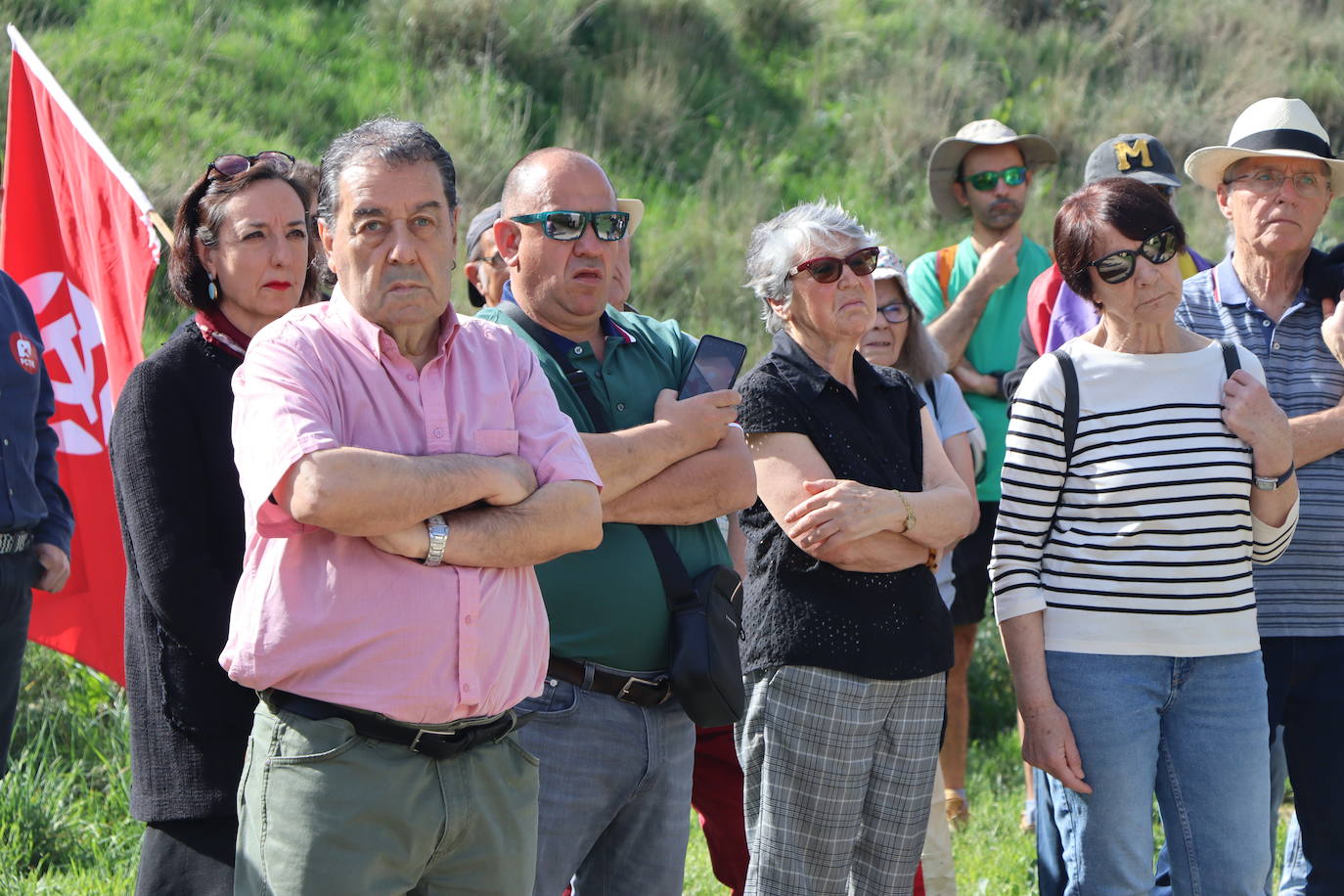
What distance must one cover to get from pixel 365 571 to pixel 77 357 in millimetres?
3145

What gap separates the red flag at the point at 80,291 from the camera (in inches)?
192

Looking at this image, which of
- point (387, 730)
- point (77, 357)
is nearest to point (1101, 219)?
point (387, 730)

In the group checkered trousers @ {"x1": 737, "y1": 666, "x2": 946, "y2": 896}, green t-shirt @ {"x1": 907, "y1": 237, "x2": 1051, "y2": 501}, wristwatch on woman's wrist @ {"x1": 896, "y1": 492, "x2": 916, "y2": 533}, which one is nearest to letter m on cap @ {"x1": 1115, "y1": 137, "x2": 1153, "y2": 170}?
green t-shirt @ {"x1": 907, "y1": 237, "x2": 1051, "y2": 501}

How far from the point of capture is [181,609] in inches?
118

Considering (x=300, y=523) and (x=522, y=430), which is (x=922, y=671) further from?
(x=300, y=523)

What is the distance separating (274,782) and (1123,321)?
2.43 m

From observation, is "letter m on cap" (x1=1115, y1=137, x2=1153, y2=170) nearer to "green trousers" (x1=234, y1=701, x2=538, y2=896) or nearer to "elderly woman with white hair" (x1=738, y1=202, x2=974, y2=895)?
"elderly woman with white hair" (x1=738, y1=202, x2=974, y2=895)

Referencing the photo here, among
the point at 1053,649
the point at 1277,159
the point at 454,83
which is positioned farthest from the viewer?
the point at 454,83

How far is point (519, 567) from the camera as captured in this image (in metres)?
2.77

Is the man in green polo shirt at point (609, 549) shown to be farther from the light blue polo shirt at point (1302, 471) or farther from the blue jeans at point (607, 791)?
the light blue polo shirt at point (1302, 471)

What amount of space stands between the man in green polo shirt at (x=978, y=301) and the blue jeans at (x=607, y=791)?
250 centimetres

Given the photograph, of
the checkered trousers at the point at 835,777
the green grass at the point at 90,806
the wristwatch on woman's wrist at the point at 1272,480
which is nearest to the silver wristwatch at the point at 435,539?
the checkered trousers at the point at 835,777

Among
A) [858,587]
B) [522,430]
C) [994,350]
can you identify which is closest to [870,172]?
[994,350]

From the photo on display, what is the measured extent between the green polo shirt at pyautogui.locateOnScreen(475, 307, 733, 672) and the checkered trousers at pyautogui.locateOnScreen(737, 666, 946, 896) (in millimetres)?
502
